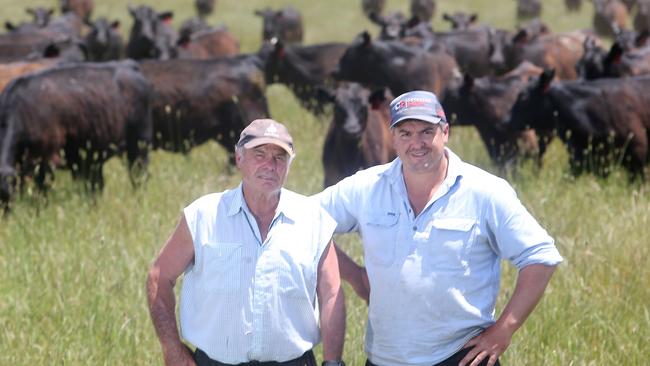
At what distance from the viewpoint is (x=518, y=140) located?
13.8 m

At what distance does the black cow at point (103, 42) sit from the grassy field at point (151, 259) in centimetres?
1160

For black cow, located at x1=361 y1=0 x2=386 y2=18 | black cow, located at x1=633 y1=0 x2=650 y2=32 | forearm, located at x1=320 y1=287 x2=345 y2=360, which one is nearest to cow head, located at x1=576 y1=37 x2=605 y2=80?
forearm, located at x1=320 y1=287 x2=345 y2=360

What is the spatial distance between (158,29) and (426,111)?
20.1 meters

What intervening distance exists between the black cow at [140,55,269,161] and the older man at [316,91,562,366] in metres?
8.91

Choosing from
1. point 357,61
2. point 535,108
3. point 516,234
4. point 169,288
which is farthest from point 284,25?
point 516,234

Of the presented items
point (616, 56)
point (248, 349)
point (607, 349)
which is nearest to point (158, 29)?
point (616, 56)

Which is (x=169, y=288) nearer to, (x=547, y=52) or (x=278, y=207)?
(x=278, y=207)

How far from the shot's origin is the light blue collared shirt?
4535 mm

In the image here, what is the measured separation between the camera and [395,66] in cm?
1783

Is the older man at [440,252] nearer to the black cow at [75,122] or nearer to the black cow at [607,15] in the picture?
the black cow at [75,122]

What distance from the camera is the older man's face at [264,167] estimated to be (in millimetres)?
4496

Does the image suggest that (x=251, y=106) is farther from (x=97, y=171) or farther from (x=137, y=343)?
(x=137, y=343)

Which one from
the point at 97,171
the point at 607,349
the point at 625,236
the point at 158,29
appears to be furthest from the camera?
the point at 158,29

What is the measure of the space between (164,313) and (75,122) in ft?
24.0
